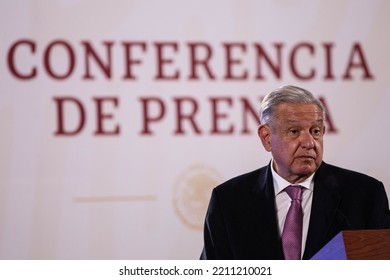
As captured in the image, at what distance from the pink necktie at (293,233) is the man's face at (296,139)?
0.12 meters

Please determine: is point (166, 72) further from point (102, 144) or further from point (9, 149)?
point (9, 149)

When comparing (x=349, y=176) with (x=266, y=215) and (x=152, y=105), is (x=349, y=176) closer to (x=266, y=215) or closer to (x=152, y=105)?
(x=266, y=215)

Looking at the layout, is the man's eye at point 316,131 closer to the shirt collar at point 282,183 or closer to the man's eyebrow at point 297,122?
the man's eyebrow at point 297,122

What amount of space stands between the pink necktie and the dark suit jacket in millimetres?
27

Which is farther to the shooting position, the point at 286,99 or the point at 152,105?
the point at 152,105

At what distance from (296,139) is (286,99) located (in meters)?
0.15

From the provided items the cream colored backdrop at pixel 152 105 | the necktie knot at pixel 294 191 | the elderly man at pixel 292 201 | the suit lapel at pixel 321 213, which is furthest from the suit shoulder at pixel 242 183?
the cream colored backdrop at pixel 152 105

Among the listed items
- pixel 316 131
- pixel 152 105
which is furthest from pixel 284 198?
pixel 152 105

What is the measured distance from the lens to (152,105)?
3.32 m

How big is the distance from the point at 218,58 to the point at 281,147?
2.43ft

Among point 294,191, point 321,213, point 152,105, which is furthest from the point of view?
point 152,105

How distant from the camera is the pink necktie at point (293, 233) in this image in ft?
8.73

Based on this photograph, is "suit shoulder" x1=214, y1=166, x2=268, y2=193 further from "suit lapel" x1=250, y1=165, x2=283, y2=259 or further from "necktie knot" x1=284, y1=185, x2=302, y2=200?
"necktie knot" x1=284, y1=185, x2=302, y2=200

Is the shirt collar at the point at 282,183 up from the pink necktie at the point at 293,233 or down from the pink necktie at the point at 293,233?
up
